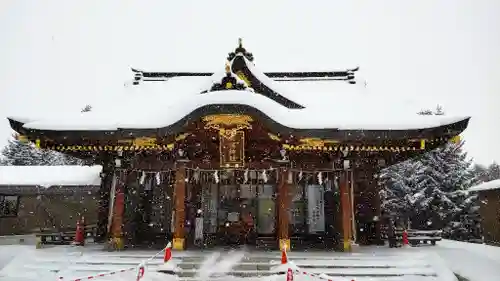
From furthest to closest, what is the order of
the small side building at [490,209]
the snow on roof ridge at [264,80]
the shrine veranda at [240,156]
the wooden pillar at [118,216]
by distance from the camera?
the small side building at [490,209] → the snow on roof ridge at [264,80] → the wooden pillar at [118,216] → the shrine veranda at [240,156]

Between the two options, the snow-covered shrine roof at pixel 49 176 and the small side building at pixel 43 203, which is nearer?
the snow-covered shrine roof at pixel 49 176

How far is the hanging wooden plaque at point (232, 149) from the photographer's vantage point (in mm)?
10430

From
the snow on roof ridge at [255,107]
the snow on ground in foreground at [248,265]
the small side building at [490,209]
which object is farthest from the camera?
the small side building at [490,209]

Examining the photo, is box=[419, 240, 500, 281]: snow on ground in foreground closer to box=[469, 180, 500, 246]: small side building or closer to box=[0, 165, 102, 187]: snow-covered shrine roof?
box=[469, 180, 500, 246]: small side building

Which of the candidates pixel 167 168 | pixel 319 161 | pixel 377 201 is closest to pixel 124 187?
pixel 167 168

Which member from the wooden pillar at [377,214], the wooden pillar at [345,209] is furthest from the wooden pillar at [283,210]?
the wooden pillar at [377,214]

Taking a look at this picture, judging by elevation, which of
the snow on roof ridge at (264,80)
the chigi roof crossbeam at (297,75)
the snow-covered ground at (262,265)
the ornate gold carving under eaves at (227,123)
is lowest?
the snow-covered ground at (262,265)

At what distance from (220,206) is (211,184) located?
1.06 m

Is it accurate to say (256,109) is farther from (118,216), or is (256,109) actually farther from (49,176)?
(49,176)

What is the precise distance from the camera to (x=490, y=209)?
18.3 m

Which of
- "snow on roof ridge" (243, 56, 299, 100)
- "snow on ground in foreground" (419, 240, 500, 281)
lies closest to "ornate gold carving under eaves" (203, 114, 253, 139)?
"snow on roof ridge" (243, 56, 299, 100)

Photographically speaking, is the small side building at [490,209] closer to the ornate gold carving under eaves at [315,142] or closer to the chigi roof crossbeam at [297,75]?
the chigi roof crossbeam at [297,75]

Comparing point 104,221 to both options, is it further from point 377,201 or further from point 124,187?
point 377,201

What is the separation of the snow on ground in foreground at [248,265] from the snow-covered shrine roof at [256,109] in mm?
3806
